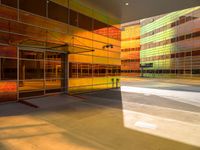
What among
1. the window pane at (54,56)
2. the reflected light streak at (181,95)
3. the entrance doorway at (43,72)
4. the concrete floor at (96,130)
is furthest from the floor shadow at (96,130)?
the reflected light streak at (181,95)

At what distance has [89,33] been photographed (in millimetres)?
15492

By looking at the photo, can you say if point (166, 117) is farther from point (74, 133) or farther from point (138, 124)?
point (74, 133)

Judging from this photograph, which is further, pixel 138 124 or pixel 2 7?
pixel 2 7

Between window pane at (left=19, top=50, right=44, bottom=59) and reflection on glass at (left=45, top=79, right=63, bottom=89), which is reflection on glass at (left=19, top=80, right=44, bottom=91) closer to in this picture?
reflection on glass at (left=45, top=79, right=63, bottom=89)

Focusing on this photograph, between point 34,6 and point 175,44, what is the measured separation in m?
36.6

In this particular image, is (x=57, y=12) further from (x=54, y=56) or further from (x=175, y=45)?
(x=175, y=45)

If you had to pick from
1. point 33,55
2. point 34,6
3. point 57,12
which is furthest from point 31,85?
point 57,12

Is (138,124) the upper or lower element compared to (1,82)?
lower

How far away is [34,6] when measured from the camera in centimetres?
1103

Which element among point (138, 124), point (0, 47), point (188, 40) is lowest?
point (138, 124)

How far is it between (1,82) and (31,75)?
5.68 meters

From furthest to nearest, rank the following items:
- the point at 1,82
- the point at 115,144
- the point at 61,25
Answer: the point at 61,25 → the point at 1,82 → the point at 115,144

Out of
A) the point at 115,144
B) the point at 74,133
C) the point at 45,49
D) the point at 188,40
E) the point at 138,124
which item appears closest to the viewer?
the point at 115,144

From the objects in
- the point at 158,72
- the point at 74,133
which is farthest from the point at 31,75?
the point at 158,72
